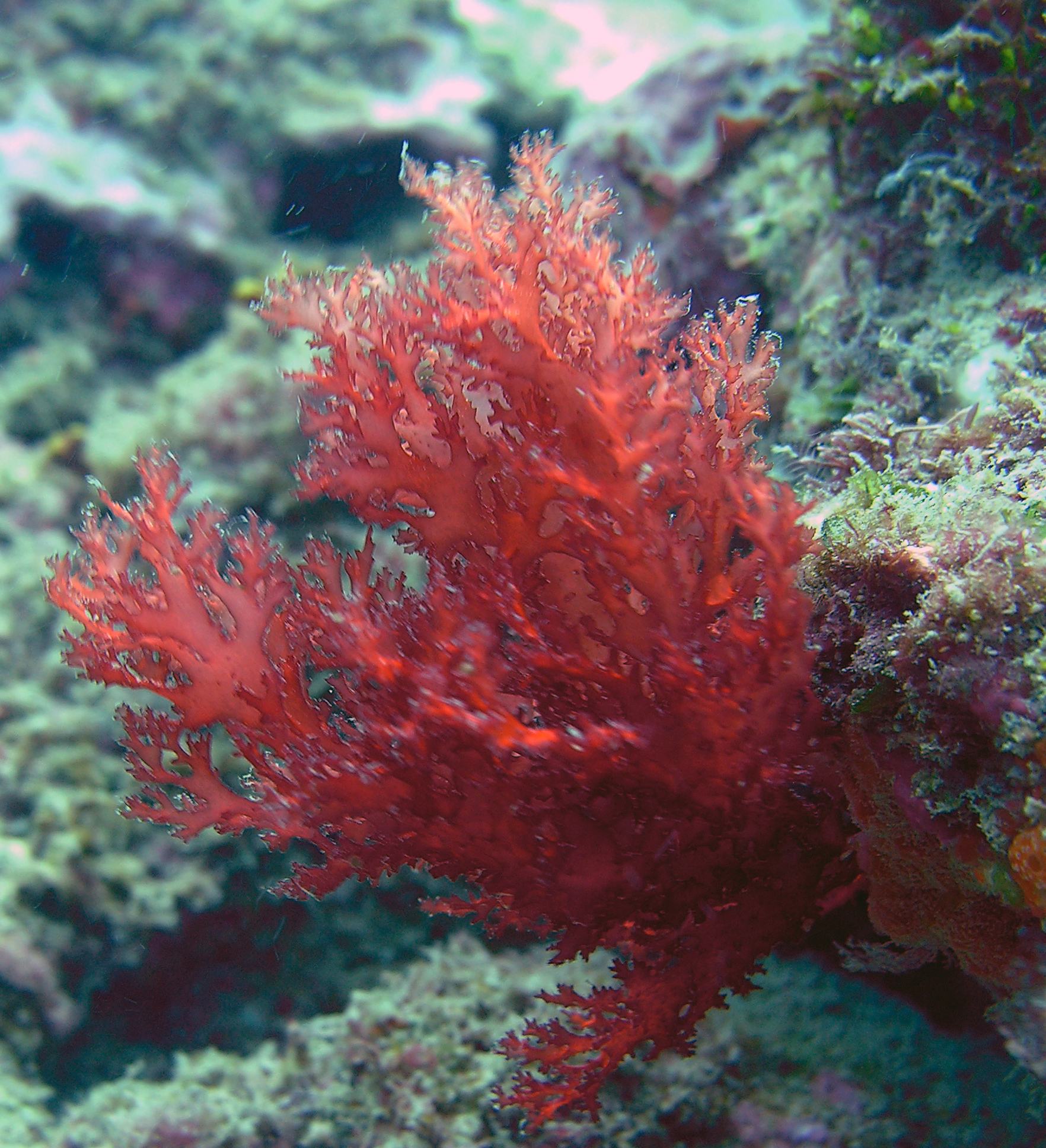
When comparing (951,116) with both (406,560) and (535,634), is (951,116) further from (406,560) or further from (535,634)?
(406,560)

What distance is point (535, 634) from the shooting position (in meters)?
1.75

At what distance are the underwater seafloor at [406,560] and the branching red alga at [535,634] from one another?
10.2 inches

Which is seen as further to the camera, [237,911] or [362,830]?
[237,911]

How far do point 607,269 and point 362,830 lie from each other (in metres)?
1.52

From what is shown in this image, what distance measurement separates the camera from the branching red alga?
1.77 metres

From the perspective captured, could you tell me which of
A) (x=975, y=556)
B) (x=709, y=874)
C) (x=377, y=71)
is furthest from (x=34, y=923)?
(x=377, y=71)

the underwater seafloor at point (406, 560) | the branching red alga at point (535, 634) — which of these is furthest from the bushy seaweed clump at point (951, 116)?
the branching red alga at point (535, 634)

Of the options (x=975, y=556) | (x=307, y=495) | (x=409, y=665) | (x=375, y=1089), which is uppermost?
(x=307, y=495)

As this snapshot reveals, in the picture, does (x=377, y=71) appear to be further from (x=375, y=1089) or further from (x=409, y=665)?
(x=375, y=1089)

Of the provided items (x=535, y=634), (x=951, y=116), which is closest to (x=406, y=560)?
(x=535, y=634)

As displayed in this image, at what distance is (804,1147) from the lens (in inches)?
93.6

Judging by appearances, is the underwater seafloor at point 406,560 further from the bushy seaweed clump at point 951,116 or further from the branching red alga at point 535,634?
the branching red alga at point 535,634

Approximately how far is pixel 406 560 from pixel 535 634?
92.5 inches

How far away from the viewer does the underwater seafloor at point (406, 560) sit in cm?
177
